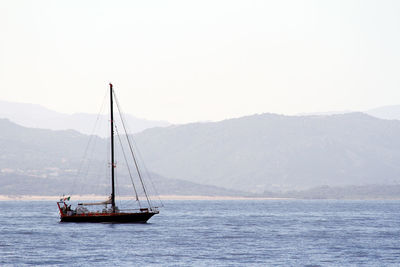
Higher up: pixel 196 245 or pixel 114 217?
pixel 114 217

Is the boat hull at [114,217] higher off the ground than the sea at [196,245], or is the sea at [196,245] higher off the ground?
the boat hull at [114,217]

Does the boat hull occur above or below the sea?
above

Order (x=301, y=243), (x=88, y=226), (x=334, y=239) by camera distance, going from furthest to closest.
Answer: (x=88, y=226) < (x=334, y=239) < (x=301, y=243)

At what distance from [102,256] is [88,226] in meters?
36.6

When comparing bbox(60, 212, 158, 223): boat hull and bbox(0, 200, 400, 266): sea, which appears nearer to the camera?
bbox(0, 200, 400, 266): sea

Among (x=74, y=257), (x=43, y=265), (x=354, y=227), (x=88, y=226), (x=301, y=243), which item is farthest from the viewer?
(x=354, y=227)

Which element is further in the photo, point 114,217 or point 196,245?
point 114,217

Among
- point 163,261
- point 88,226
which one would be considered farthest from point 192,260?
point 88,226

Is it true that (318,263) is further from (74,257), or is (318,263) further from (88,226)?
(88,226)

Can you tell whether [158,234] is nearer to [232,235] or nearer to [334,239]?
[232,235]

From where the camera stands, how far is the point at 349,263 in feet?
220

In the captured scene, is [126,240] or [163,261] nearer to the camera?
[163,261]

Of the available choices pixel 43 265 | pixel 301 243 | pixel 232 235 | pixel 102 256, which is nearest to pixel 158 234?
pixel 232 235

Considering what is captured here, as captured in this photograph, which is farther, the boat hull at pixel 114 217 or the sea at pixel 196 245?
the boat hull at pixel 114 217
